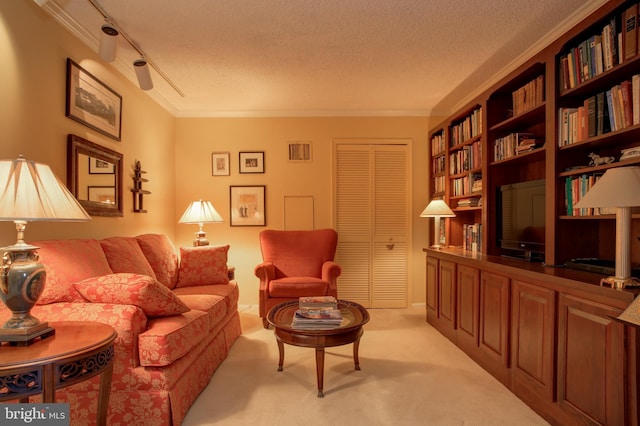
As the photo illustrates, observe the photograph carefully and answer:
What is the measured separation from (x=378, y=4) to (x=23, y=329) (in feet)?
8.16

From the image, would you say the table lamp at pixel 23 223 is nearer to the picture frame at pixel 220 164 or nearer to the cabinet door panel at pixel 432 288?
the picture frame at pixel 220 164

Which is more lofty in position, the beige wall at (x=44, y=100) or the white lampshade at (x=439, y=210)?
the beige wall at (x=44, y=100)

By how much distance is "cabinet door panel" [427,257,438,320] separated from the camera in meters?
3.27

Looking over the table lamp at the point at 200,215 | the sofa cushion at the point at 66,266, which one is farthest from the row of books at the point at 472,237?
the sofa cushion at the point at 66,266

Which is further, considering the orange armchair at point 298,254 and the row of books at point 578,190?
the orange armchair at point 298,254

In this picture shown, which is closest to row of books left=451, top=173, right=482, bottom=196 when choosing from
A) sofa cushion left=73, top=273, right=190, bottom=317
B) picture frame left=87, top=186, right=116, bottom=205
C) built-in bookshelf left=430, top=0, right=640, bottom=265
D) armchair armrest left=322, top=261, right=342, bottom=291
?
built-in bookshelf left=430, top=0, right=640, bottom=265

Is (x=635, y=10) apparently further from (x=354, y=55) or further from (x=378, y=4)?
(x=354, y=55)

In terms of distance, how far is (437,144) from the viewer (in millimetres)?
3949

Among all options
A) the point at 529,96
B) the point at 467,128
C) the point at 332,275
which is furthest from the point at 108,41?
the point at 467,128

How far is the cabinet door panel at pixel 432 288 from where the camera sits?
3.27 metres

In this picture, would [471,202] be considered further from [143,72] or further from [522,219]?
[143,72]

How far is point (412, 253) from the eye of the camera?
4.14 metres

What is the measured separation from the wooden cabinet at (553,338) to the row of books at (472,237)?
0.49 meters

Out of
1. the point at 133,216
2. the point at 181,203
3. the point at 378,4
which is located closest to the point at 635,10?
the point at 378,4
